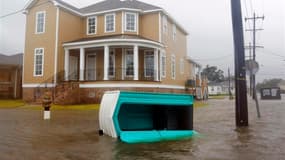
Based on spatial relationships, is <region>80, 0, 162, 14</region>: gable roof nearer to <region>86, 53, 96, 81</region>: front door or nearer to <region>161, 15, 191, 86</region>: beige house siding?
<region>161, 15, 191, 86</region>: beige house siding

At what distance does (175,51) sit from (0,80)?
1801cm

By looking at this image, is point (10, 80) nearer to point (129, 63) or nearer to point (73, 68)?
point (73, 68)

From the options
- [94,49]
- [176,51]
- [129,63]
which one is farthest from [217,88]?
[94,49]

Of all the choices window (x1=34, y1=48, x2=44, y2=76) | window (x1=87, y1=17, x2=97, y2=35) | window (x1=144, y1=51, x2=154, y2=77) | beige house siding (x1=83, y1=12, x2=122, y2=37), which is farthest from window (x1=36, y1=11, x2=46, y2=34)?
window (x1=144, y1=51, x2=154, y2=77)

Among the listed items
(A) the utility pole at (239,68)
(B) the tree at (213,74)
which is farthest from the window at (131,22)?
(B) the tree at (213,74)

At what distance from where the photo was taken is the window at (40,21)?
21867 millimetres

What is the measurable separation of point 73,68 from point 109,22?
5185mm

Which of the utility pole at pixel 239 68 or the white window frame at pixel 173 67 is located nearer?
the utility pole at pixel 239 68

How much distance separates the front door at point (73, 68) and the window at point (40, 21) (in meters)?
3.36

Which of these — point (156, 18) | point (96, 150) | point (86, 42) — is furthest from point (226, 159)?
point (156, 18)

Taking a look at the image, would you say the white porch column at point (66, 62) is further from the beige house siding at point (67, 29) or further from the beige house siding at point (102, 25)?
the beige house siding at point (102, 25)

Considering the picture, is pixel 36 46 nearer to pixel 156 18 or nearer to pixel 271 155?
pixel 156 18

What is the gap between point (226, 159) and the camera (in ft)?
16.1

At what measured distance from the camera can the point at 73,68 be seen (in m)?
22.6
